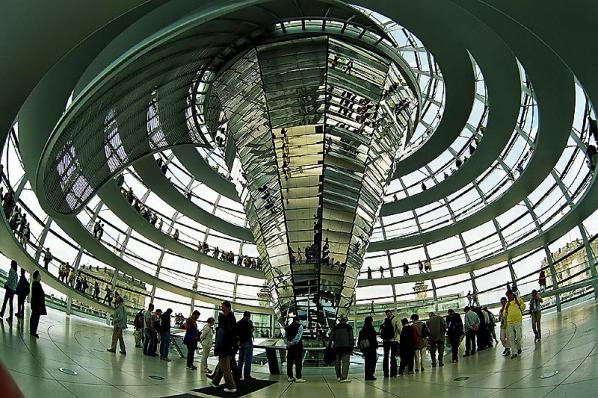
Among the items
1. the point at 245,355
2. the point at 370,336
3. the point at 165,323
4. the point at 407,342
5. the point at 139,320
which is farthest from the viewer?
the point at 139,320

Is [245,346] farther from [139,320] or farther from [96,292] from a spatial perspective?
[96,292]

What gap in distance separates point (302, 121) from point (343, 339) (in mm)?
11279

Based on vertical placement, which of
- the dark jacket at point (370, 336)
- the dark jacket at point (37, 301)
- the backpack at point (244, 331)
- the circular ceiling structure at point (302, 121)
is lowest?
the dark jacket at point (370, 336)

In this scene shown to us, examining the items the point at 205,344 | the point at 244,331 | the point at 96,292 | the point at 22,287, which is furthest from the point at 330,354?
the point at 96,292

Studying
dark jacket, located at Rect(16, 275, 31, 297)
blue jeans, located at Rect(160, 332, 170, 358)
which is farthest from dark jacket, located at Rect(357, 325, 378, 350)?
dark jacket, located at Rect(16, 275, 31, 297)

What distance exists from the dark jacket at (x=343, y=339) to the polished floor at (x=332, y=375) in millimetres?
706

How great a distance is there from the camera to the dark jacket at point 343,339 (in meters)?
12.0

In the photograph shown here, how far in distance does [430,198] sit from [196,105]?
18.2 metres

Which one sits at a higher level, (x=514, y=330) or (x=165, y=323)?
(x=165, y=323)

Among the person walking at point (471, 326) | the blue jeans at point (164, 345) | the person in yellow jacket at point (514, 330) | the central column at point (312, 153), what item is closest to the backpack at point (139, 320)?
the blue jeans at point (164, 345)

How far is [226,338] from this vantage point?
31.8 feet

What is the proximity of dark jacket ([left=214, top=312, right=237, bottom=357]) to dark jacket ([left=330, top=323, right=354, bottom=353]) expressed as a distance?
9.41 feet

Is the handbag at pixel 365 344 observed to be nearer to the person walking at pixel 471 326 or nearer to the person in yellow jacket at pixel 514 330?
the person in yellow jacket at pixel 514 330

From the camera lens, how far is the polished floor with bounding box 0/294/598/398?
737 cm
